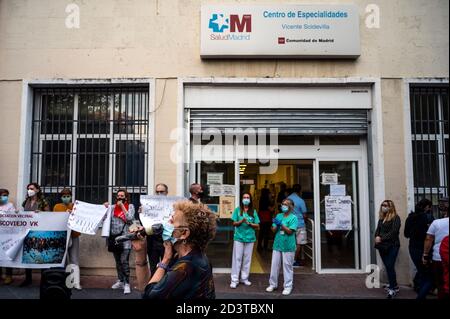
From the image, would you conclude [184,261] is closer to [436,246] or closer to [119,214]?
[436,246]

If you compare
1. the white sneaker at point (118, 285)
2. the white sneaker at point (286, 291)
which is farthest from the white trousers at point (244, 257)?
the white sneaker at point (118, 285)

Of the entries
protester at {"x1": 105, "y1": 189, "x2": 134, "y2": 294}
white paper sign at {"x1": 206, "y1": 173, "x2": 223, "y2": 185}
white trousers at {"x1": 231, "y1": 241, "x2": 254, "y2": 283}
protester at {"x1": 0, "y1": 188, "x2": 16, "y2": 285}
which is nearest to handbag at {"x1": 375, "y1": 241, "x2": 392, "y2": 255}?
white trousers at {"x1": 231, "y1": 241, "x2": 254, "y2": 283}

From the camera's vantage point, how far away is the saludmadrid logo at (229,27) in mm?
7711

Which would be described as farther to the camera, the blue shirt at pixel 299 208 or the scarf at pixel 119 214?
the blue shirt at pixel 299 208

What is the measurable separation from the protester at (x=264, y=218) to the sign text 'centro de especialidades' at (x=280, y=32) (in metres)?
3.83

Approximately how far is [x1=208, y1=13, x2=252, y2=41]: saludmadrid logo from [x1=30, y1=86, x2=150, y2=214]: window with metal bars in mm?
1964

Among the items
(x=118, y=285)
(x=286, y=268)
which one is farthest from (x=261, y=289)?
(x=118, y=285)

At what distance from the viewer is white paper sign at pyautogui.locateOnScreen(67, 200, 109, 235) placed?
6.60m

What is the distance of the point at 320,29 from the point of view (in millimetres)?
7719

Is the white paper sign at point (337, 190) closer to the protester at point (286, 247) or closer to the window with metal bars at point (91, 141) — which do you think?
the protester at point (286, 247)

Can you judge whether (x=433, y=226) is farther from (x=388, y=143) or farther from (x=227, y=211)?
(x=227, y=211)

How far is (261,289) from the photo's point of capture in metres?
6.82

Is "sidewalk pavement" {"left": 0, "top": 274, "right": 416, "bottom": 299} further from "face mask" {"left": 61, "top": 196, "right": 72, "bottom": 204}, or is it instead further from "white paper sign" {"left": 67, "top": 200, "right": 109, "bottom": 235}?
"face mask" {"left": 61, "top": 196, "right": 72, "bottom": 204}
